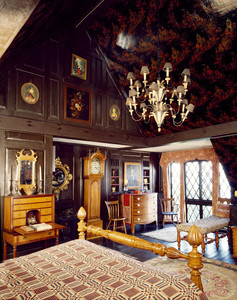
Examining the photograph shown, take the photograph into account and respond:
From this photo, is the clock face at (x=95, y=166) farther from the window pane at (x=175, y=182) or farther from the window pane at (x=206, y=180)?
the window pane at (x=206, y=180)

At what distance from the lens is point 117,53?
19.1 ft

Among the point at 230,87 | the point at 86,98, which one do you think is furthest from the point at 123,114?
the point at 230,87

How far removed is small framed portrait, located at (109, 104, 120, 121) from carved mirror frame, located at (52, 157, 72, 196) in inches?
74.6

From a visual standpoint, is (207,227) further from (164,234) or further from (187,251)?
(164,234)

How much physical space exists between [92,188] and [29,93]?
10.4ft

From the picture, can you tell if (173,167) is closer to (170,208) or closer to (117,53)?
(170,208)

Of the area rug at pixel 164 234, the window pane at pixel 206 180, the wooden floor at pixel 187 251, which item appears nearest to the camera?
the wooden floor at pixel 187 251

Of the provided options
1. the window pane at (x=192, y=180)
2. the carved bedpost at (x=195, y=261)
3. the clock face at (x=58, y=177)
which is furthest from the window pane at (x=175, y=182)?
the carved bedpost at (x=195, y=261)

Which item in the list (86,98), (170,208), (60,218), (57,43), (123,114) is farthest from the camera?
(170,208)

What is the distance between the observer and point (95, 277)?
2145mm

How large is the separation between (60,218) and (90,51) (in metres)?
4.55

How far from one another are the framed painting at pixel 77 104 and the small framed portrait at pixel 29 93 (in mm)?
704

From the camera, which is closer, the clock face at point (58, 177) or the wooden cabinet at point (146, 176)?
the clock face at point (58, 177)

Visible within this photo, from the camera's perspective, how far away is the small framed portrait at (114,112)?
6.21 metres
